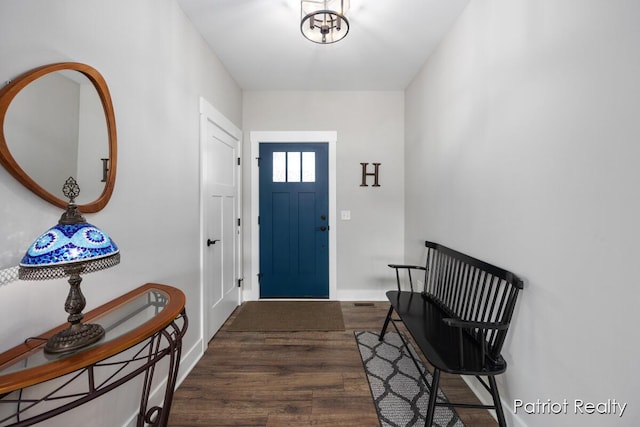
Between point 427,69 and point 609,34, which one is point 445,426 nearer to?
point 609,34

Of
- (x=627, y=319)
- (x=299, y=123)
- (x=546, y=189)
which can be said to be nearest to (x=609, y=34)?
(x=546, y=189)

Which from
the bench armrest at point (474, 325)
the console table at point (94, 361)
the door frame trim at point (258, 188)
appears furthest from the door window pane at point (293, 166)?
the bench armrest at point (474, 325)

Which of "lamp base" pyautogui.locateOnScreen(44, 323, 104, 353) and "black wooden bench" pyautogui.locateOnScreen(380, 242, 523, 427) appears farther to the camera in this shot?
"black wooden bench" pyautogui.locateOnScreen(380, 242, 523, 427)

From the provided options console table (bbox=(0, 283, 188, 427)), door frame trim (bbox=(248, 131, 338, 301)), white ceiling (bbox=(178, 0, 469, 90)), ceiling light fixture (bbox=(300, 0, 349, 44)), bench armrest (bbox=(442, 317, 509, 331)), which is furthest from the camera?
door frame trim (bbox=(248, 131, 338, 301))

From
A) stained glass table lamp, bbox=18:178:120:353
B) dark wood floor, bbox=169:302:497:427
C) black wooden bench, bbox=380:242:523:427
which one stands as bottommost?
dark wood floor, bbox=169:302:497:427

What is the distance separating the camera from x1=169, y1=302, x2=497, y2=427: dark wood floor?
1.51 m

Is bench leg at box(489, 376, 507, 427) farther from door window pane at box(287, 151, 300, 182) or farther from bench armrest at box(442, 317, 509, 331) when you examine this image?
door window pane at box(287, 151, 300, 182)

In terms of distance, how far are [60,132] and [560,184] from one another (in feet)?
6.88

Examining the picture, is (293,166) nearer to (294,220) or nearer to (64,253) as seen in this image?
(294,220)

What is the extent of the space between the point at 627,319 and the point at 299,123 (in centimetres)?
307

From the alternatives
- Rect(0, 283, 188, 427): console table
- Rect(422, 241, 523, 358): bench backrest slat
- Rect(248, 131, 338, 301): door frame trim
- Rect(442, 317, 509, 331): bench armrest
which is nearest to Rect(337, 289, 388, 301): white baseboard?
Rect(248, 131, 338, 301): door frame trim

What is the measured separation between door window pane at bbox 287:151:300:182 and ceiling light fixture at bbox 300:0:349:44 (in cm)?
153

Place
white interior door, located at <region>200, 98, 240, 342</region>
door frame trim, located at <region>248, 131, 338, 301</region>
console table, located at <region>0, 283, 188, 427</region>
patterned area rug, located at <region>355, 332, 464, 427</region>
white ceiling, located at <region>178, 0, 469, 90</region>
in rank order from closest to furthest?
1. console table, located at <region>0, 283, 188, 427</region>
2. patterned area rug, located at <region>355, 332, 464, 427</region>
3. white ceiling, located at <region>178, 0, 469, 90</region>
4. white interior door, located at <region>200, 98, 240, 342</region>
5. door frame trim, located at <region>248, 131, 338, 301</region>

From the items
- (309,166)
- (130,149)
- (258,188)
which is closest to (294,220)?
(258,188)
